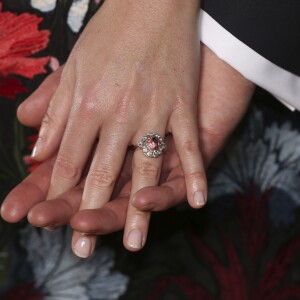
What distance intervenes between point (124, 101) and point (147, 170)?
8cm

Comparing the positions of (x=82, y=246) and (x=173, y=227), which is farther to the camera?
(x=173, y=227)

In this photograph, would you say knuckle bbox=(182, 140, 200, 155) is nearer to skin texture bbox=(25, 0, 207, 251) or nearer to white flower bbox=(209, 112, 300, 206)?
skin texture bbox=(25, 0, 207, 251)

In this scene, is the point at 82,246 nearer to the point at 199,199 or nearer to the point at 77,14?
the point at 199,199

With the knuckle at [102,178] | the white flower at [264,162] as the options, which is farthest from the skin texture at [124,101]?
the white flower at [264,162]

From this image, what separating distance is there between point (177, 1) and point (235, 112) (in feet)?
0.51

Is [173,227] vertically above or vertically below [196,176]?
below

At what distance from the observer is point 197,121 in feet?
3.02

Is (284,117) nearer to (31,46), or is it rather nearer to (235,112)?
(235,112)

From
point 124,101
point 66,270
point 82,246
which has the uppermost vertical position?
point 124,101

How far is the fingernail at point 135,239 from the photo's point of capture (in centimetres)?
83

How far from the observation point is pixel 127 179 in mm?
901

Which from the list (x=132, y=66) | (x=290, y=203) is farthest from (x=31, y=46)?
(x=290, y=203)

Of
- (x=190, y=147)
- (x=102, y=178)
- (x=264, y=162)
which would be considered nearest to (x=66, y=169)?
(x=102, y=178)

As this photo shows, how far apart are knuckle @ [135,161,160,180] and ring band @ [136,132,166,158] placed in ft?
0.04
